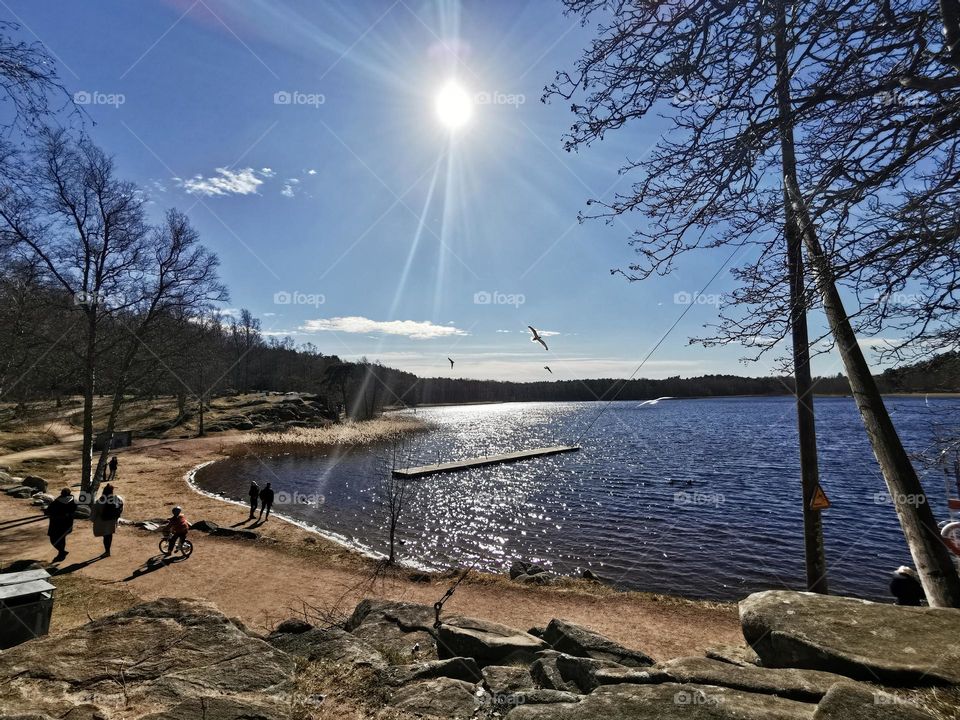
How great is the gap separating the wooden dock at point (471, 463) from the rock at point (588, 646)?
26736 millimetres

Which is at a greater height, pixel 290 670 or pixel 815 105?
pixel 815 105

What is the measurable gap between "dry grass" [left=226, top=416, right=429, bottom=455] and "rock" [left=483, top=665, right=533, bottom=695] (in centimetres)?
4292

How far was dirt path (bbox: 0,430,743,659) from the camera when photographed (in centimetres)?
1090

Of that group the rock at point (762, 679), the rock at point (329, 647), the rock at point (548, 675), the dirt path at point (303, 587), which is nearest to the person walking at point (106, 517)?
the dirt path at point (303, 587)

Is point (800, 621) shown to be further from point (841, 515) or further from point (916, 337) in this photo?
point (841, 515)

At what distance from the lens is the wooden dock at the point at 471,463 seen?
34.6 metres

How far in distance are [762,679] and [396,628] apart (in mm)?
5527

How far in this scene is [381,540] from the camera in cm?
1969

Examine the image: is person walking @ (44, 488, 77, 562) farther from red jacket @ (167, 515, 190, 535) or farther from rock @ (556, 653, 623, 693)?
rock @ (556, 653, 623, 693)

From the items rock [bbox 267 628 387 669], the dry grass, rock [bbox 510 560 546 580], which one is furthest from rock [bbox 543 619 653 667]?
the dry grass

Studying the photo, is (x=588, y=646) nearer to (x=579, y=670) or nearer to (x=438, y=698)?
(x=579, y=670)

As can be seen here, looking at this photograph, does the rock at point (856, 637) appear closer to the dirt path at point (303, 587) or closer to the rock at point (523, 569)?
the dirt path at point (303, 587)

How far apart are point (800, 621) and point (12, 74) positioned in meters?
10.0

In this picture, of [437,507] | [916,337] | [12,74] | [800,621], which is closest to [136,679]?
[12,74]
